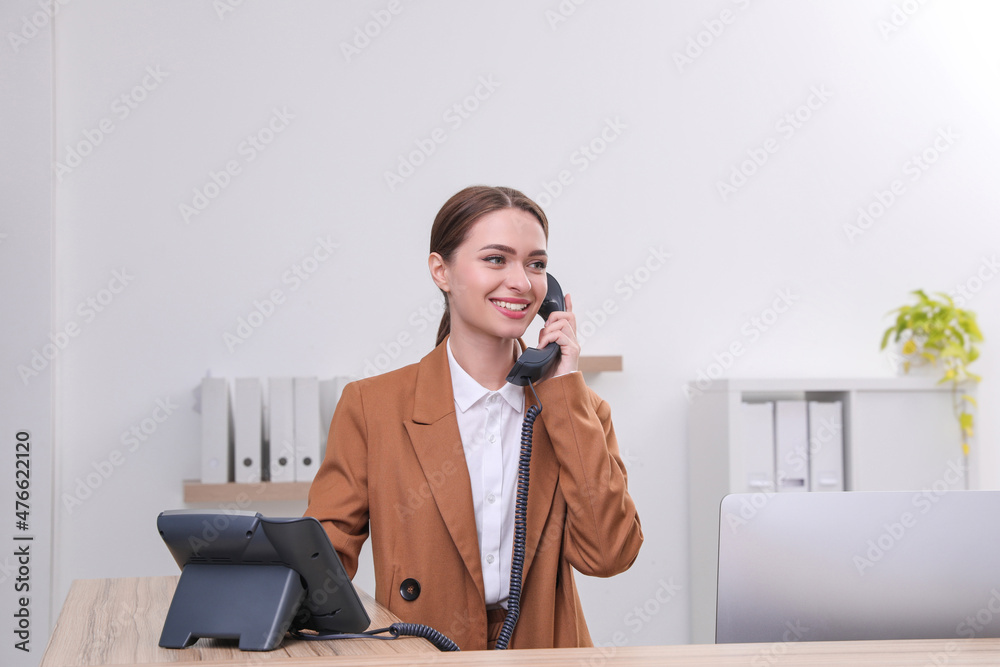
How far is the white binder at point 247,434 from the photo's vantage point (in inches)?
99.1

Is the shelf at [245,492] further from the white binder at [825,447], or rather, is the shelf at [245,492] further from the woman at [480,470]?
the white binder at [825,447]

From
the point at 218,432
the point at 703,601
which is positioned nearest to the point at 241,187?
the point at 218,432

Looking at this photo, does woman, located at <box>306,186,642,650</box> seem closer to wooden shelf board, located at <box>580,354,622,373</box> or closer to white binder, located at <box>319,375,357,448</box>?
white binder, located at <box>319,375,357,448</box>

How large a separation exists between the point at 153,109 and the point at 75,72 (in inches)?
10.1

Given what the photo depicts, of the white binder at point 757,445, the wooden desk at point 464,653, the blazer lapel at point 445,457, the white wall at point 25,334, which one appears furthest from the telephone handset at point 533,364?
the white wall at point 25,334

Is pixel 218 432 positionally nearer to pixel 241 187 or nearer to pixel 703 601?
pixel 241 187

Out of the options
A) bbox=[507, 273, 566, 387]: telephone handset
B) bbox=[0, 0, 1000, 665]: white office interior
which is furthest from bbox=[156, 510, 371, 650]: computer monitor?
bbox=[0, 0, 1000, 665]: white office interior

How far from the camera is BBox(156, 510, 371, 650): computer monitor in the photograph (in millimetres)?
1021

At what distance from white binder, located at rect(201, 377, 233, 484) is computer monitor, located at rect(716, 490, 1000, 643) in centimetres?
182

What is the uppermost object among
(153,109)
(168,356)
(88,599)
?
(153,109)

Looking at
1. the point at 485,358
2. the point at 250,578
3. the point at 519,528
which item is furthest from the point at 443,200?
the point at 250,578

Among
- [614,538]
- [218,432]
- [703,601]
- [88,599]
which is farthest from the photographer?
[703,601]

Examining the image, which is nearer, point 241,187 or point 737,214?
point 241,187

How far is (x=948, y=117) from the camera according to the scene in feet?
10.8
